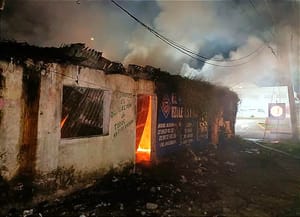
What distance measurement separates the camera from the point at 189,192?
578 centimetres

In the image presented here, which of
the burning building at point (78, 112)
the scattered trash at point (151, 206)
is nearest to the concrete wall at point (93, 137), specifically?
the burning building at point (78, 112)

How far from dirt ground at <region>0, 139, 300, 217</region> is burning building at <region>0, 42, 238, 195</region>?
0.54 metres

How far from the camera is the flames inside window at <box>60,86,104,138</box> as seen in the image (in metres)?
5.49

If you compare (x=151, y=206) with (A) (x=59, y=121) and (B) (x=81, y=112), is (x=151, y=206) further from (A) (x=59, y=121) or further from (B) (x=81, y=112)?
(B) (x=81, y=112)

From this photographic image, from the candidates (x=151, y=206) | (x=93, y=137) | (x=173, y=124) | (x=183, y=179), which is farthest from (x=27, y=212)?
(x=173, y=124)

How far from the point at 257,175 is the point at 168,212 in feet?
14.2

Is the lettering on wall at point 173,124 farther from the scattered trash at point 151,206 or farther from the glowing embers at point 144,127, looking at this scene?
the scattered trash at point 151,206

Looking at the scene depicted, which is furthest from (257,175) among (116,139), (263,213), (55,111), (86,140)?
(55,111)

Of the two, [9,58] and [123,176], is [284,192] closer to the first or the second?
[123,176]

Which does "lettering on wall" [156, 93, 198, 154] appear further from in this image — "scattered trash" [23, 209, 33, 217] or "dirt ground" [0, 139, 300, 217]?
"scattered trash" [23, 209, 33, 217]

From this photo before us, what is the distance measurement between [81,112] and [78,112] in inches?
3.3

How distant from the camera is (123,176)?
260 inches

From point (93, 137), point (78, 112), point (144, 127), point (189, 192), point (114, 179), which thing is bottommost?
point (189, 192)

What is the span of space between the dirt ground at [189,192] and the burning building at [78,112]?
0.54 metres
